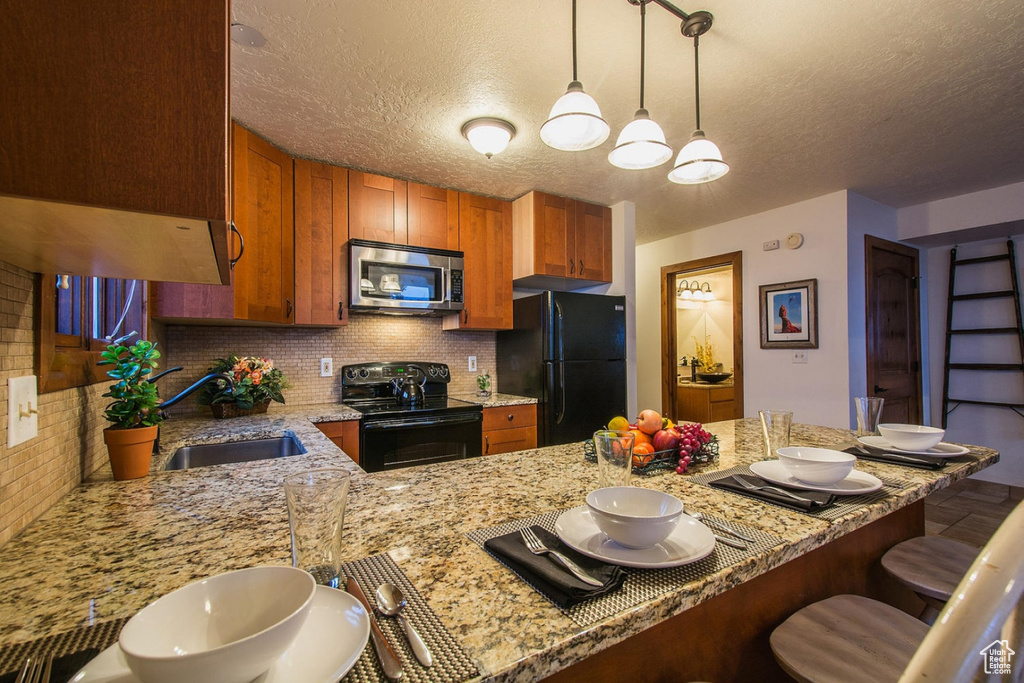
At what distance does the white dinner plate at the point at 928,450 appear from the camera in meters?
1.29

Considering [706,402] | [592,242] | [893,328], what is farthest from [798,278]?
[592,242]

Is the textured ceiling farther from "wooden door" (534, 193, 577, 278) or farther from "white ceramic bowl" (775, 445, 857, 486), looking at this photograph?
"white ceramic bowl" (775, 445, 857, 486)

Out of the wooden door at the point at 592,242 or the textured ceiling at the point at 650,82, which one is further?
the wooden door at the point at 592,242

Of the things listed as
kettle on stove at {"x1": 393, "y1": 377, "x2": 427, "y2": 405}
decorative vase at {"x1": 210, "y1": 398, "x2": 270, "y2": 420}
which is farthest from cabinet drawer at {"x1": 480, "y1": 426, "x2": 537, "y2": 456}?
decorative vase at {"x1": 210, "y1": 398, "x2": 270, "y2": 420}

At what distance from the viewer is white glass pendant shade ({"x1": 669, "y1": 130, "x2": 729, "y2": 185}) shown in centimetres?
152

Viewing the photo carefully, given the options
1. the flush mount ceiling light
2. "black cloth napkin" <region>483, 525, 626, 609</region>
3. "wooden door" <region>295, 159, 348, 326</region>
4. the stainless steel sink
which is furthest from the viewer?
"wooden door" <region>295, 159, 348, 326</region>

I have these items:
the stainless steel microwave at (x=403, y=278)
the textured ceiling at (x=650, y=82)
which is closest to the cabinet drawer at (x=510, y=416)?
the stainless steel microwave at (x=403, y=278)

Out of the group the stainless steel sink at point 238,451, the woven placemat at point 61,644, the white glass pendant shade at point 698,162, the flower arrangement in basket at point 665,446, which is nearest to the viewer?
the woven placemat at point 61,644

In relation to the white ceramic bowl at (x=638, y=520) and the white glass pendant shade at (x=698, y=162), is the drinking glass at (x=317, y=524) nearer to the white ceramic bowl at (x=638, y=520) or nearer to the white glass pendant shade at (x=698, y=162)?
the white ceramic bowl at (x=638, y=520)

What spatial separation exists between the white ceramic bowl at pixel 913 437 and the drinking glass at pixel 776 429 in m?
0.38

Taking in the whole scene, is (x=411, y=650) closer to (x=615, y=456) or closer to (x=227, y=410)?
(x=615, y=456)

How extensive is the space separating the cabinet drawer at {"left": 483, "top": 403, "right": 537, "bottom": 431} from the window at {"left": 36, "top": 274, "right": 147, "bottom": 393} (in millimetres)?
1866

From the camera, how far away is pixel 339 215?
2.70 meters

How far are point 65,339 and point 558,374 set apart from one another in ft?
7.86
